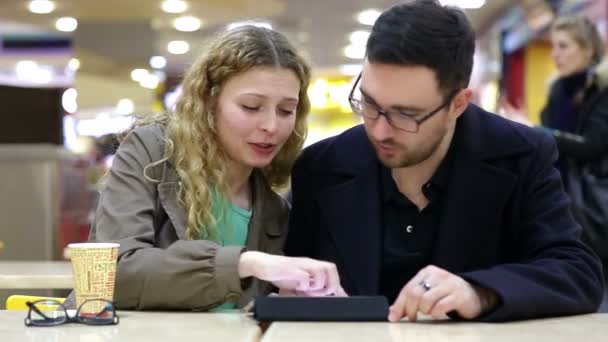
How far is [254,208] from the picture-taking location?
244 centimetres

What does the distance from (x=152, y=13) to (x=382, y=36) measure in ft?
33.0

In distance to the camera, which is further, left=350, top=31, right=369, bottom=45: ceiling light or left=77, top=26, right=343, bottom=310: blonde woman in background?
left=350, top=31, right=369, bottom=45: ceiling light

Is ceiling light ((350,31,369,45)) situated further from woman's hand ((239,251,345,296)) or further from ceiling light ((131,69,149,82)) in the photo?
woman's hand ((239,251,345,296))

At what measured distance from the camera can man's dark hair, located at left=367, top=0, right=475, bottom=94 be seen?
2.11 meters

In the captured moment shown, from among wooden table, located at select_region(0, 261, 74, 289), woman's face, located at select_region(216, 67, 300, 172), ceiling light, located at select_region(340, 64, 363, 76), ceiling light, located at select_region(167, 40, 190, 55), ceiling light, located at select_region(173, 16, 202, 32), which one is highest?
ceiling light, located at select_region(173, 16, 202, 32)

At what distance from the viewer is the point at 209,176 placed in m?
2.38

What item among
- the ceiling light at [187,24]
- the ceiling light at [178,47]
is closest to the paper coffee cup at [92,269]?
the ceiling light at [187,24]

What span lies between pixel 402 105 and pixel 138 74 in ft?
35.5

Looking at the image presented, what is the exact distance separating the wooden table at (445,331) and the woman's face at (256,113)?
653mm

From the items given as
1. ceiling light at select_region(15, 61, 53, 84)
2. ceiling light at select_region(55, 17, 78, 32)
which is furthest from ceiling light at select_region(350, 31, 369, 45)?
ceiling light at select_region(15, 61, 53, 84)

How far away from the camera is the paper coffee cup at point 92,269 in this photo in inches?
73.5

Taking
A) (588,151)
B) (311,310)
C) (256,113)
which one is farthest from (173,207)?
(588,151)

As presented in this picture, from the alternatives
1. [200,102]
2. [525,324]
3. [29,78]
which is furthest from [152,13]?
[29,78]

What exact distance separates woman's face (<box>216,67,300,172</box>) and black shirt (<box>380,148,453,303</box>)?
0.97 feet
